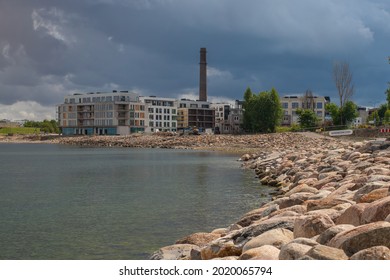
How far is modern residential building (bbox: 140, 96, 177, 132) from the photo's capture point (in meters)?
131

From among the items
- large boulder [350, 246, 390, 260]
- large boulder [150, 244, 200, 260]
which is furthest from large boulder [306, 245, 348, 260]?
large boulder [150, 244, 200, 260]

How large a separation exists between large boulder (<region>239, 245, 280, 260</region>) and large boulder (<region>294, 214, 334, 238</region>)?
78cm

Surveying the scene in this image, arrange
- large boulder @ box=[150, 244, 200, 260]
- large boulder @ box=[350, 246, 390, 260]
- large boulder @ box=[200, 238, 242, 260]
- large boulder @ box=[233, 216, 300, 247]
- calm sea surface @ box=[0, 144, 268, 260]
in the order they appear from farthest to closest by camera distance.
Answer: calm sea surface @ box=[0, 144, 268, 260], large boulder @ box=[150, 244, 200, 260], large boulder @ box=[233, 216, 300, 247], large boulder @ box=[200, 238, 242, 260], large boulder @ box=[350, 246, 390, 260]

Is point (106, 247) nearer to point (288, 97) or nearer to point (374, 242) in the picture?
point (374, 242)

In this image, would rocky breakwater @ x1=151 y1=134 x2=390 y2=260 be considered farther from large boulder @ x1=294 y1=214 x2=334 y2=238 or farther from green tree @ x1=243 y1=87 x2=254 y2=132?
green tree @ x1=243 y1=87 x2=254 y2=132

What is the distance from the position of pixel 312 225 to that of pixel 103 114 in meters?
121

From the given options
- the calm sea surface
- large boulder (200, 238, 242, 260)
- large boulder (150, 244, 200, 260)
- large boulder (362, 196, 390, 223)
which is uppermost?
large boulder (362, 196, 390, 223)

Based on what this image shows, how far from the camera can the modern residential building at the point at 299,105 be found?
404 ft

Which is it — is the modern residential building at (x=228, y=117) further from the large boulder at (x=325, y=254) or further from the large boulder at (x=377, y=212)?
the large boulder at (x=325, y=254)

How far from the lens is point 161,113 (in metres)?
134

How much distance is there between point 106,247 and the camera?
39.5 feet

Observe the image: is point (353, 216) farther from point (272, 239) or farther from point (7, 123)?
point (7, 123)

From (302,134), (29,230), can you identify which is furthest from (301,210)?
(302,134)

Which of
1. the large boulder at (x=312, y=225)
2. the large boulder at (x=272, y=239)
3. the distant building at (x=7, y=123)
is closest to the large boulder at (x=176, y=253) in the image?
the large boulder at (x=272, y=239)
